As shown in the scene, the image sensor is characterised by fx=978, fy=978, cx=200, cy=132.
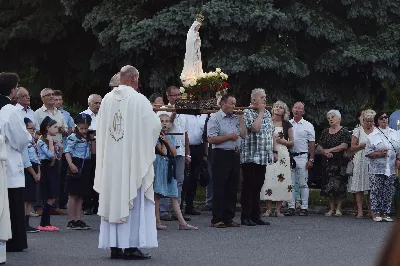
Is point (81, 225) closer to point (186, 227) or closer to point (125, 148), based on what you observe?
point (186, 227)

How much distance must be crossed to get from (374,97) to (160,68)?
5.43 meters

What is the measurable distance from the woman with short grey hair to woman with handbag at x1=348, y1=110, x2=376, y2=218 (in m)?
0.17

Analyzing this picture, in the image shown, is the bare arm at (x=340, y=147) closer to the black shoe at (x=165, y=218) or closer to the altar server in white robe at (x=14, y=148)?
the black shoe at (x=165, y=218)

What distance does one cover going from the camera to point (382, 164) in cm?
1700

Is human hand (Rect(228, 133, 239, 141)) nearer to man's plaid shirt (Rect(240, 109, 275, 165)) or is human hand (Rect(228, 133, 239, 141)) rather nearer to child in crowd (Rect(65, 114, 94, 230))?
man's plaid shirt (Rect(240, 109, 275, 165))

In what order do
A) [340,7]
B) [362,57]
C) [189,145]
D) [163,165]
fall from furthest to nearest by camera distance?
[340,7], [362,57], [189,145], [163,165]

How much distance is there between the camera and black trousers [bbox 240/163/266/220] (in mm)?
15336

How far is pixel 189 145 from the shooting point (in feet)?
56.0

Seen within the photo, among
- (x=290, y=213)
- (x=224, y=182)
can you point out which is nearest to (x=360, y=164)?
(x=290, y=213)

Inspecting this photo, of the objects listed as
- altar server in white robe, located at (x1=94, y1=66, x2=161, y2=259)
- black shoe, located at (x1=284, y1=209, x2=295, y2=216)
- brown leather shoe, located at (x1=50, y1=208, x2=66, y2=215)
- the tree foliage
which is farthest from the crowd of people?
the tree foliage

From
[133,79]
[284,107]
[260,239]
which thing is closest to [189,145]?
[284,107]

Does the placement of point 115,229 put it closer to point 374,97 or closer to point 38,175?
point 38,175

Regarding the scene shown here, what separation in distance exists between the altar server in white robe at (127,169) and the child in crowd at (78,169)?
3231 mm

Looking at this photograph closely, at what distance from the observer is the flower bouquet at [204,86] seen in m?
14.2
